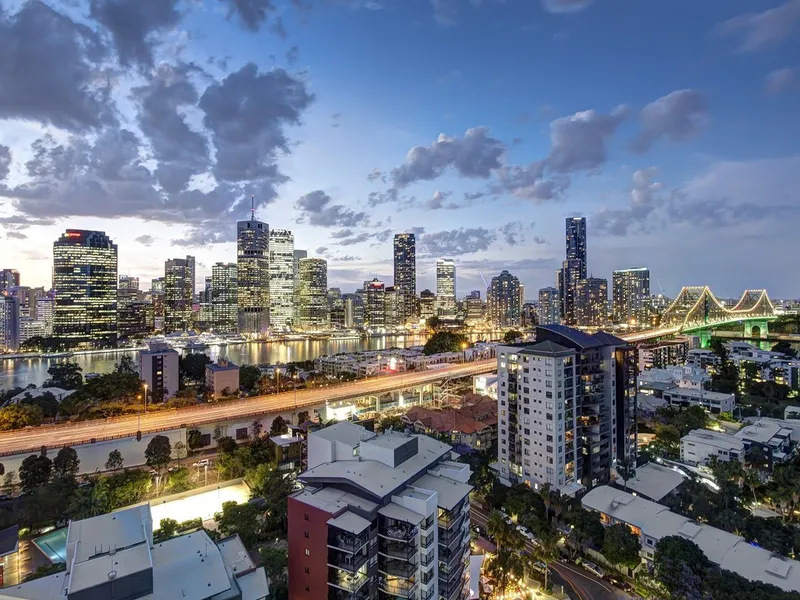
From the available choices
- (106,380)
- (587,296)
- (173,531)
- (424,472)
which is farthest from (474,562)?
(587,296)

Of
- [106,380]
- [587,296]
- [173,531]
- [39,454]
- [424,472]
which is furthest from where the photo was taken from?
[587,296]

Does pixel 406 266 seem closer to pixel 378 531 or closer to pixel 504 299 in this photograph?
pixel 504 299

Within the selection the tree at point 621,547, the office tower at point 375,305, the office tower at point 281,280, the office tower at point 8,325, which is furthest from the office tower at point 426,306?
the tree at point 621,547

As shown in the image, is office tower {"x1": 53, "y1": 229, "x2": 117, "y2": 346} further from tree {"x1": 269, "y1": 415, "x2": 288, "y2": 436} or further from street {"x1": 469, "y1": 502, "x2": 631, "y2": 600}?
street {"x1": 469, "y1": 502, "x2": 631, "y2": 600}

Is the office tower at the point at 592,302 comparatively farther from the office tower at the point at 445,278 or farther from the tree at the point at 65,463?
the tree at the point at 65,463

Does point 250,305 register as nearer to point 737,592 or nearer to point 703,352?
point 703,352

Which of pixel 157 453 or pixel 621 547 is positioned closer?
pixel 621 547

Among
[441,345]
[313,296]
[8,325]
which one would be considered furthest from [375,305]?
[8,325]
